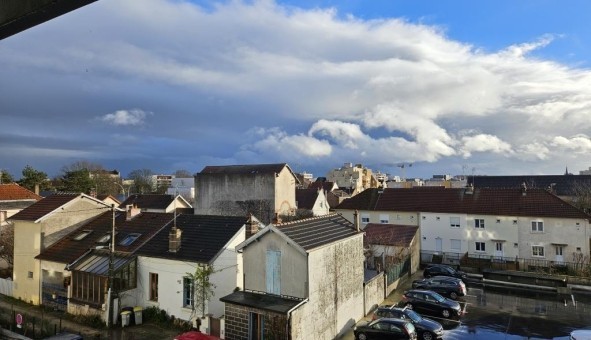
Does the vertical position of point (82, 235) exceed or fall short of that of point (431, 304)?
it exceeds it

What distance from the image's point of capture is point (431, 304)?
23.6m

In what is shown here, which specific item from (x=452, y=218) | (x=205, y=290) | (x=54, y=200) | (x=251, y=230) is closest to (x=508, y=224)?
(x=452, y=218)

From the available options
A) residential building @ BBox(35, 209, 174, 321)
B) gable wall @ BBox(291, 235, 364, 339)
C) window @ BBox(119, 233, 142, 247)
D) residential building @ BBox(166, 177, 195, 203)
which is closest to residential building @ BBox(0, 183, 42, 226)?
residential building @ BBox(35, 209, 174, 321)

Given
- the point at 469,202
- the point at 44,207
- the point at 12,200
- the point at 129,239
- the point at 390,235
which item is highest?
the point at 12,200

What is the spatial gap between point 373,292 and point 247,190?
1081 inches

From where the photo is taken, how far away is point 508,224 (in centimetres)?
3934

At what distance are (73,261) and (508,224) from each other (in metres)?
37.7

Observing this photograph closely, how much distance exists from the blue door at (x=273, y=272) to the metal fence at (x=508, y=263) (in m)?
24.8

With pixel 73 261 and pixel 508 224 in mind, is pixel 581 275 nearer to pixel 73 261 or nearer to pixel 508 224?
pixel 508 224

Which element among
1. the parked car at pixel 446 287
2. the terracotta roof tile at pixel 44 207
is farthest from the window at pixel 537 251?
the terracotta roof tile at pixel 44 207

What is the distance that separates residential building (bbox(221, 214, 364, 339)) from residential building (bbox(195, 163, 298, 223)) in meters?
27.3

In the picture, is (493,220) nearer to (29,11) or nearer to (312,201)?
(312,201)

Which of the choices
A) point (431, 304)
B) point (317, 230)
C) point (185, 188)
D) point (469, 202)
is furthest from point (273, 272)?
point (185, 188)

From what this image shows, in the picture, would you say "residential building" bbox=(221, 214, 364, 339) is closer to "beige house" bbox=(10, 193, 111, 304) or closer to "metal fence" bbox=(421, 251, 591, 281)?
"beige house" bbox=(10, 193, 111, 304)
